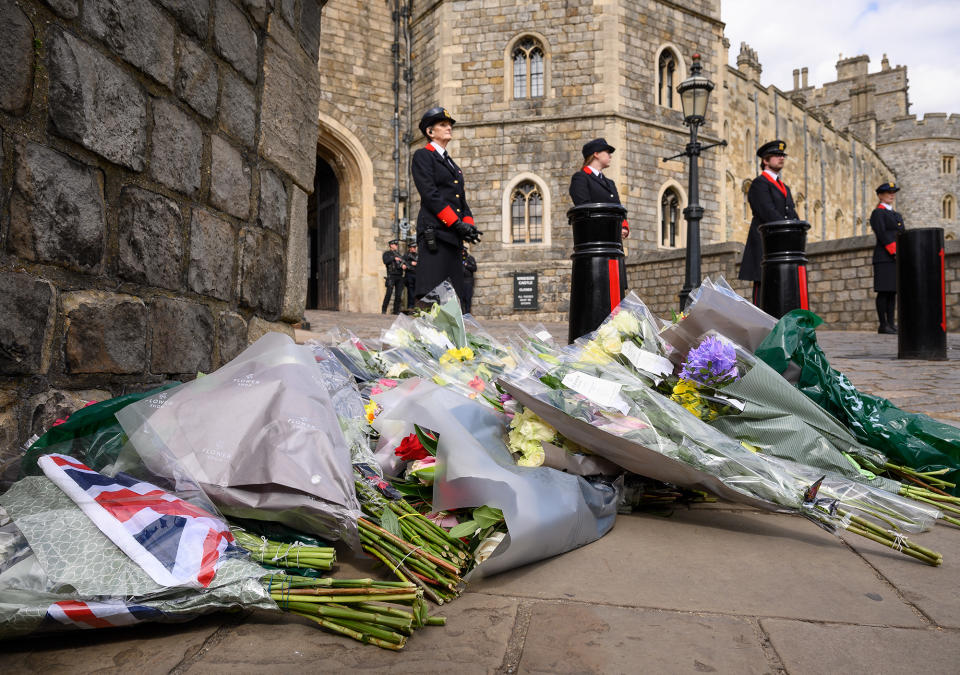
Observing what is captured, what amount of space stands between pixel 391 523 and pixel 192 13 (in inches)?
82.5

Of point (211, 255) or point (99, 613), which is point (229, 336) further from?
point (99, 613)

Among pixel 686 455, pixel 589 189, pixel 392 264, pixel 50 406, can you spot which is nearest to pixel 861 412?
pixel 686 455

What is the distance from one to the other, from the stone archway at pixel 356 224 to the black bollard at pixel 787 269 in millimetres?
13693

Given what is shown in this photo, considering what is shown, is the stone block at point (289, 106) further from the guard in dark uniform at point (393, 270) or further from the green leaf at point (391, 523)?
the guard in dark uniform at point (393, 270)

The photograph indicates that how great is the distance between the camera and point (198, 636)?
1381mm

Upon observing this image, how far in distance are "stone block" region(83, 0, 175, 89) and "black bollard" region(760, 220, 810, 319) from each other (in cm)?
448

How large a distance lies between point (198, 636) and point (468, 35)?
60.8ft

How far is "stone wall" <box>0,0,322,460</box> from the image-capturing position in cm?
185

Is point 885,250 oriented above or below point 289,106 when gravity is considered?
above

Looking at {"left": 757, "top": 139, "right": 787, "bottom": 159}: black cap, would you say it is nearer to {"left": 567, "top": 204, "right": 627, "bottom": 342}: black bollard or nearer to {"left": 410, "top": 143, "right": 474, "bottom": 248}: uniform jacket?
{"left": 567, "top": 204, "right": 627, "bottom": 342}: black bollard

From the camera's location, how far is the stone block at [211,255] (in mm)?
2648

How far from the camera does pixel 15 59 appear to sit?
5.84 ft

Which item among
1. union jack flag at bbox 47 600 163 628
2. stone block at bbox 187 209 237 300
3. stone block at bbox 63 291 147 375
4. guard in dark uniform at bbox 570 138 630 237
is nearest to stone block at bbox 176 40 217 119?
stone block at bbox 187 209 237 300

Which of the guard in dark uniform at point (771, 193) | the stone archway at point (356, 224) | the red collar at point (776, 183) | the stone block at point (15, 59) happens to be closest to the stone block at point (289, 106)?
the stone block at point (15, 59)
